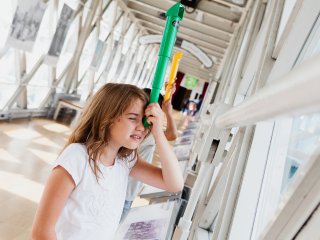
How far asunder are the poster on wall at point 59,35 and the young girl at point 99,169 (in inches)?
229

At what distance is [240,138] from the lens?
1258mm

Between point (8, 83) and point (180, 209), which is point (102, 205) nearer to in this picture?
point (180, 209)

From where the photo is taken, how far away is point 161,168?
1411mm

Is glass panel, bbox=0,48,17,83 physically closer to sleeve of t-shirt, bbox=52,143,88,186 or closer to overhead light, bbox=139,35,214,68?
overhead light, bbox=139,35,214,68

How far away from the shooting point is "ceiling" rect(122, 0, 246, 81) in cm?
748

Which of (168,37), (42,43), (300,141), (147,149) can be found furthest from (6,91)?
(300,141)

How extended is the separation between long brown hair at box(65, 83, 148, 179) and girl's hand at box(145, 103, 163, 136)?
101 mm

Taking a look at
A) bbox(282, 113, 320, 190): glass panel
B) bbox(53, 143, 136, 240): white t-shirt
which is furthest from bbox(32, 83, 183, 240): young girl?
bbox(282, 113, 320, 190): glass panel

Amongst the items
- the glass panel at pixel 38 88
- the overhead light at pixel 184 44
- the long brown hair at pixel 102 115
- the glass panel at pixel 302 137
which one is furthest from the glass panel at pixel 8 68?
the glass panel at pixel 302 137

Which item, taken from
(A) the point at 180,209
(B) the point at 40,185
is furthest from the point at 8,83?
(A) the point at 180,209

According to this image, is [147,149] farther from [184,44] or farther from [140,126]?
[184,44]

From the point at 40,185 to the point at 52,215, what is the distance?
2894mm

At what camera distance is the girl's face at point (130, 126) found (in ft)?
3.95

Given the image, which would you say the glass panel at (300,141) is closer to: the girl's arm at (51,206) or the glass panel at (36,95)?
the girl's arm at (51,206)
